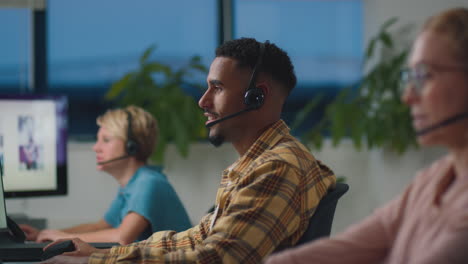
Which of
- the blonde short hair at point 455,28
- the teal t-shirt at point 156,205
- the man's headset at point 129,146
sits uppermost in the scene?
the blonde short hair at point 455,28

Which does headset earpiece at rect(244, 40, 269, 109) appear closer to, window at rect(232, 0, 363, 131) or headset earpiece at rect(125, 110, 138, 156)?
headset earpiece at rect(125, 110, 138, 156)

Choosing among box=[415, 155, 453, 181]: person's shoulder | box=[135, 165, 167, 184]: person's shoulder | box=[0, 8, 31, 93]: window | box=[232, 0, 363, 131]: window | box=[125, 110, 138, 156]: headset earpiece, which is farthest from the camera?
box=[232, 0, 363, 131]: window

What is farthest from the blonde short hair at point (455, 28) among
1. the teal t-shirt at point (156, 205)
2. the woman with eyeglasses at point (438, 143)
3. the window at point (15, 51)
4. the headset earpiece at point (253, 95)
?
the window at point (15, 51)

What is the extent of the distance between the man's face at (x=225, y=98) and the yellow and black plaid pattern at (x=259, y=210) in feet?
0.41

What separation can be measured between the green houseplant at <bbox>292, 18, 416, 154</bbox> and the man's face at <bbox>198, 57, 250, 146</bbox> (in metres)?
2.13

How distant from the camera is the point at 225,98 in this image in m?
1.61

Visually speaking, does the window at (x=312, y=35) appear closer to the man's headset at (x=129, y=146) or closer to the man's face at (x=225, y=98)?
the man's headset at (x=129, y=146)

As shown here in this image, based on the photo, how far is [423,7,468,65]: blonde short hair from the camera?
0.85 m

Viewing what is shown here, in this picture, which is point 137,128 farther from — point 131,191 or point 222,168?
point 222,168

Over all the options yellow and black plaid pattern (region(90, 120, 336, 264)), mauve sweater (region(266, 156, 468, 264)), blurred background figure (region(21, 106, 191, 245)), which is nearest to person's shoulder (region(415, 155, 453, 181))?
mauve sweater (region(266, 156, 468, 264))

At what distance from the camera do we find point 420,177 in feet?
3.21

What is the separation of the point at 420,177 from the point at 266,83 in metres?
0.70

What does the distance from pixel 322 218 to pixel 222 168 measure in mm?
2439

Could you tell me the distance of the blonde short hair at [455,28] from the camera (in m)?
0.85
